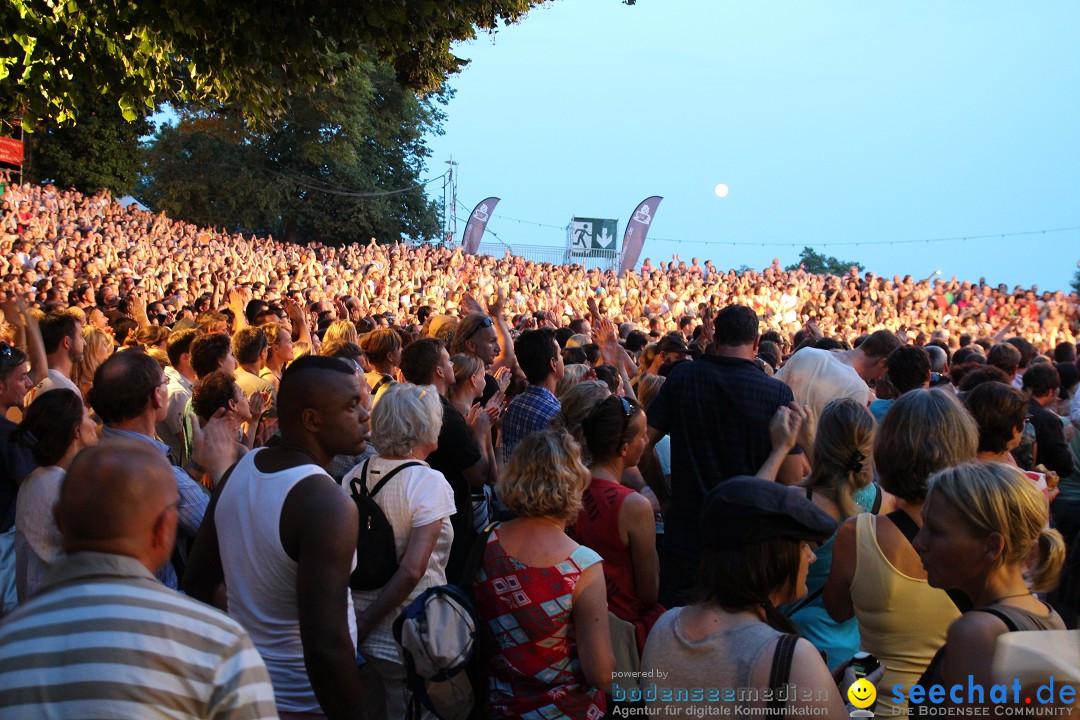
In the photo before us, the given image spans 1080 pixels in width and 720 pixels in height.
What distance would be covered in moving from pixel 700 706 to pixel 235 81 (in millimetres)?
6424

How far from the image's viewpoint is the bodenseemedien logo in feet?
6.00

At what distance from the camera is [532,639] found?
10.2 feet

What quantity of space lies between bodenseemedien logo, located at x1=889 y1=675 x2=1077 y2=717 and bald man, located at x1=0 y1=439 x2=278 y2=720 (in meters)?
1.43

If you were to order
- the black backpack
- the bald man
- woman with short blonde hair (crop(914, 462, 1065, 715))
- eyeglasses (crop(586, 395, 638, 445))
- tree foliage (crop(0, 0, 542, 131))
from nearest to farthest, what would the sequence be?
the bald man < woman with short blonde hair (crop(914, 462, 1065, 715)) < the black backpack < eyeglasses (crop(586, 395, 638, 445)) < tree foliage (crop(0, 0, 542, 131))

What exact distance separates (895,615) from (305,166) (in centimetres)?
4368

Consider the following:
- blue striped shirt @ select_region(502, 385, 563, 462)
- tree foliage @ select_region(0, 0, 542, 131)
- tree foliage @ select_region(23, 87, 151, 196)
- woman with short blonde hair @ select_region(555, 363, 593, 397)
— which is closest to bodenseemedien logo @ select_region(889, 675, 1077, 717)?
blue striped shirt @ select_region(502, 385, 563, 462)

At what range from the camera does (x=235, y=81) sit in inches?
289

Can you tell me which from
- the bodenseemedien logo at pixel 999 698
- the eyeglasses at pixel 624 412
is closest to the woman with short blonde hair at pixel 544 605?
the eyeglasses at pixel 624 412

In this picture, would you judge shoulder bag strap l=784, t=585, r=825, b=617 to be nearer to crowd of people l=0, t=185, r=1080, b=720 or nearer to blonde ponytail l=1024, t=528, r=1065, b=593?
crowd of people l=0, t=185, r=1080, b=720

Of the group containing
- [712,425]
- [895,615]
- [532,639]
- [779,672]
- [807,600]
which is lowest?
[532,639]

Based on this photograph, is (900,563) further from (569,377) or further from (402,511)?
(569,377)

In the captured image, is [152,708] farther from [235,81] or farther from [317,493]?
[235,81]

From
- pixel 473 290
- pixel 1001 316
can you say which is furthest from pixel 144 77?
pixel 1001 316

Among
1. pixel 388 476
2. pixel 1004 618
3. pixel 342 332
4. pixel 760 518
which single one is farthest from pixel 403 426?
pixel 342 332
